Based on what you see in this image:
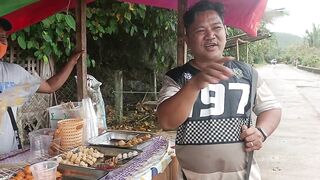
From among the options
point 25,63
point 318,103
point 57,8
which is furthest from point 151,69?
point 318,103

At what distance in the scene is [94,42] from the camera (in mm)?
6227

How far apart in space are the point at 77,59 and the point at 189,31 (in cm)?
182

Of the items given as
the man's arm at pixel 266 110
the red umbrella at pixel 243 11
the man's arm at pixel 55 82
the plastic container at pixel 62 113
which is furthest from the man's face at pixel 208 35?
the man's arm at pixel 55 82

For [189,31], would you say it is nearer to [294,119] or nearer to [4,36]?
[4,36]

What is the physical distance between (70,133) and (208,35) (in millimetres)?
1441

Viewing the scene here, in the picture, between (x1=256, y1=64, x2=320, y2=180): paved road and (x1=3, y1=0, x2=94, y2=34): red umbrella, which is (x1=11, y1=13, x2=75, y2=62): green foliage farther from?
(x1=256, y1=64, x2=320, y2=180): paved road

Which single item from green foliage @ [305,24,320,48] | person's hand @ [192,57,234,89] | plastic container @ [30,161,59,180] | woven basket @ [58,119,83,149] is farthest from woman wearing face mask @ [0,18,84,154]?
green foliage @ [305,24,320,48]

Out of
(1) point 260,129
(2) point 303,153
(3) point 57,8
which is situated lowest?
(2) point 303,153

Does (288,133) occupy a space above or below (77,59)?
below

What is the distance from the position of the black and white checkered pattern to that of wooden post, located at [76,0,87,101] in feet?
6.14

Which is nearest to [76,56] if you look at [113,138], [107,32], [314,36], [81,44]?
[81,44]

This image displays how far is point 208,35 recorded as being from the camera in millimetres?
1403

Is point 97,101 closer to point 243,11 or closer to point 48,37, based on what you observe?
point 48,37

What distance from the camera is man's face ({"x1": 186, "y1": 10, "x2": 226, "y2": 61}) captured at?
55.4 inches
